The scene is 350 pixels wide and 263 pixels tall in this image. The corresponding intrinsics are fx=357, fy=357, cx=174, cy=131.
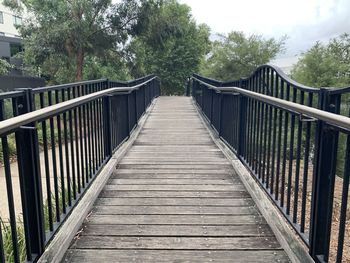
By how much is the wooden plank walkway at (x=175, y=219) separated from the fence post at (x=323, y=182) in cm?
33

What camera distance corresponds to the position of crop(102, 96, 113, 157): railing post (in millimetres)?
4371

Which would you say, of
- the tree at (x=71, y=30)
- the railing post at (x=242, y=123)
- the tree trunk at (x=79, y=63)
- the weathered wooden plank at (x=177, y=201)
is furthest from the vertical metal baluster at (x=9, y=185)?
the tree trunk at (x=79, y=63)

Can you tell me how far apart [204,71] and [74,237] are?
1136 inches

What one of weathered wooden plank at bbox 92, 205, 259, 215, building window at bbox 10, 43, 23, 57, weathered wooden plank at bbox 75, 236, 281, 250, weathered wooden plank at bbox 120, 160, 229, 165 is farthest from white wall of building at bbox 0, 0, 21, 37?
weathered wooden plank at bbox 75, 236, 281, 250

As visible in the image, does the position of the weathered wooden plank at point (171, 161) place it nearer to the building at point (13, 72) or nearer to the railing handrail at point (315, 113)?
the railing handrail at point (315, 113)

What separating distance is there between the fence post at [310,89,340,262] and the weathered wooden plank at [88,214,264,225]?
81 centimetres

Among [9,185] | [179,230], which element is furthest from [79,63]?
[9,185]

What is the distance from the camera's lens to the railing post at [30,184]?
2.08 metres

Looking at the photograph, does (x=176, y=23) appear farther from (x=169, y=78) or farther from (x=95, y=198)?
(x=95, y=198)

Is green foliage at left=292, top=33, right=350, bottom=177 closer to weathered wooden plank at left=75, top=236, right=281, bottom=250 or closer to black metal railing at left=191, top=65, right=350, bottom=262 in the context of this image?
black metal railing at left=191, top=65, right=350, bottom=262

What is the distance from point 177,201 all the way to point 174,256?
1.00 meters

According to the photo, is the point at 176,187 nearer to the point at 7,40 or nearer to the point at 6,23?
the point at 7,40

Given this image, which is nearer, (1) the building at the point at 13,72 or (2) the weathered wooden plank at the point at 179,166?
(2) the weathered wooden plank at the point at 179,166

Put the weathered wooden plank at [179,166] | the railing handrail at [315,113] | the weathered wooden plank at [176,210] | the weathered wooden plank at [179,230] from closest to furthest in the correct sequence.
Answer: the railing handrail at [315,113]
the weathered wooden plank at [179,230]
the weathered wooden plank at [176,210]
the weathered wooden plank at [179,166]
